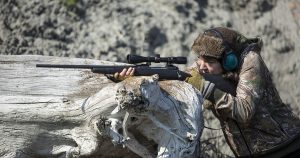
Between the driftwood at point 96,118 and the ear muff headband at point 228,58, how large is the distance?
1.58 ft

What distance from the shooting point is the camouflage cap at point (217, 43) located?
6.59 m

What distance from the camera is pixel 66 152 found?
6453 mm

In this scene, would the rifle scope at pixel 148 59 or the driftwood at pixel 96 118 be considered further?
the rifle scope at pixel 148 59

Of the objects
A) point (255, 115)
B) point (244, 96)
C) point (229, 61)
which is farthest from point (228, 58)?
point (255, 115)

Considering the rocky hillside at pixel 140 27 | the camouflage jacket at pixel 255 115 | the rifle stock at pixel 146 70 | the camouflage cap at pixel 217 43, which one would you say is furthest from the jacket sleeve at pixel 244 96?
the rocky hillside at pixel 140 27

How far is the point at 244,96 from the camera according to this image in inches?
254

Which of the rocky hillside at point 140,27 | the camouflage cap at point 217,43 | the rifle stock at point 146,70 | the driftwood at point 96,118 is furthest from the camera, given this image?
the rocky hillside at point 140,27

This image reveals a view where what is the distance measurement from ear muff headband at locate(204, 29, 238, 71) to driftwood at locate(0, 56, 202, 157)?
480 mm

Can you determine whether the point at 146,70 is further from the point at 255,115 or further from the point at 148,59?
the point at 255,115

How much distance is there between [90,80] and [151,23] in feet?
9.08

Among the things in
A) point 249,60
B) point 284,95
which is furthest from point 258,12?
point 249,60

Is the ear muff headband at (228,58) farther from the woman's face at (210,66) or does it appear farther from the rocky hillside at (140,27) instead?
the rocky hillside at (140,27)

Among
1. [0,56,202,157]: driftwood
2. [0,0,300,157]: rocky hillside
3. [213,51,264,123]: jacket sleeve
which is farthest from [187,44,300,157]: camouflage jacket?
[0,0,300,157]: rocky hillside

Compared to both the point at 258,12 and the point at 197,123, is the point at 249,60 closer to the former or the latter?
the point at 197,123
